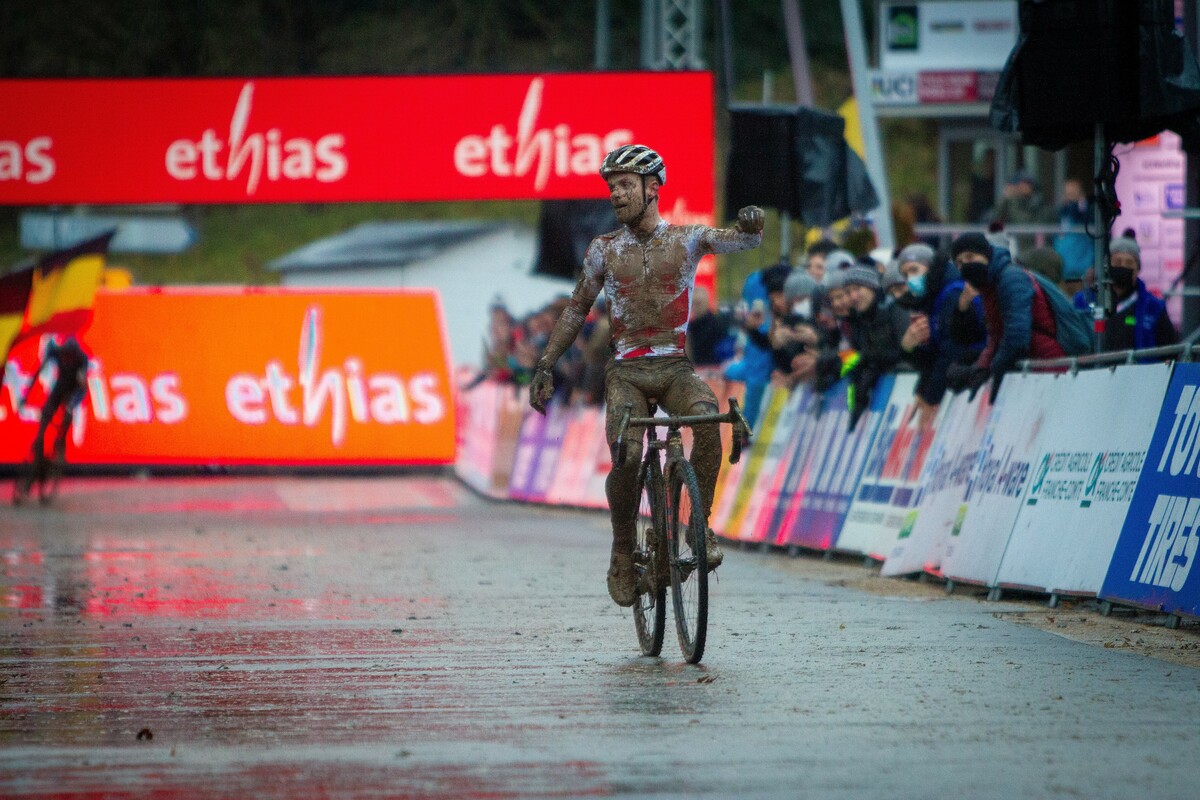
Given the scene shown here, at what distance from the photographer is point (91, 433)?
3105 cm

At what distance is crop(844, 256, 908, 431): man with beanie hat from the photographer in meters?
15.0

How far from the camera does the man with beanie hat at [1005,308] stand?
41.1 ft

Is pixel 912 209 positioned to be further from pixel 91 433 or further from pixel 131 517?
pixel 91 433

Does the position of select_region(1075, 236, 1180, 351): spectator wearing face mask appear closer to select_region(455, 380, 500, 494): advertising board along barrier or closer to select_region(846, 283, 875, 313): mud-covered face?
select_region(846, 283, 875, 313): mud-covered face

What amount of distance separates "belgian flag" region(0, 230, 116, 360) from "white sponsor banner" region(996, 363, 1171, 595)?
56.2 feet

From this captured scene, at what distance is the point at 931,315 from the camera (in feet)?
46.2

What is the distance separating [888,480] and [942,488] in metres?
1.34

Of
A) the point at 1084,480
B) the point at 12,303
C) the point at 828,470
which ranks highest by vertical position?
the point at 12,303

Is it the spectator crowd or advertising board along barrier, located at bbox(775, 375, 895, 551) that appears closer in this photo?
the spectator crowd

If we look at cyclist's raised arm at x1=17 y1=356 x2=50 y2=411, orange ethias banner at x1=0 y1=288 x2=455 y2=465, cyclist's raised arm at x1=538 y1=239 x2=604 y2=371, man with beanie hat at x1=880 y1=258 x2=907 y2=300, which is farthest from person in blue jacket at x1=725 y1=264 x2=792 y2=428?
orange ethias banner at x1=0 y1=288 x2=455 y2=465

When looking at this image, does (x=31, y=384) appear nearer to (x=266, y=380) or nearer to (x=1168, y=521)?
(x=266, y=380)

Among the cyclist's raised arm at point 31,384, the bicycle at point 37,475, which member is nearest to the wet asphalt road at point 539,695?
the bicycle at point 37,475

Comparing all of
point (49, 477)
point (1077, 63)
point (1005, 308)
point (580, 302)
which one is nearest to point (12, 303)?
point (49, 477)

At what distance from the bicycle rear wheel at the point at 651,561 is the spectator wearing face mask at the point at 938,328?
476cm
